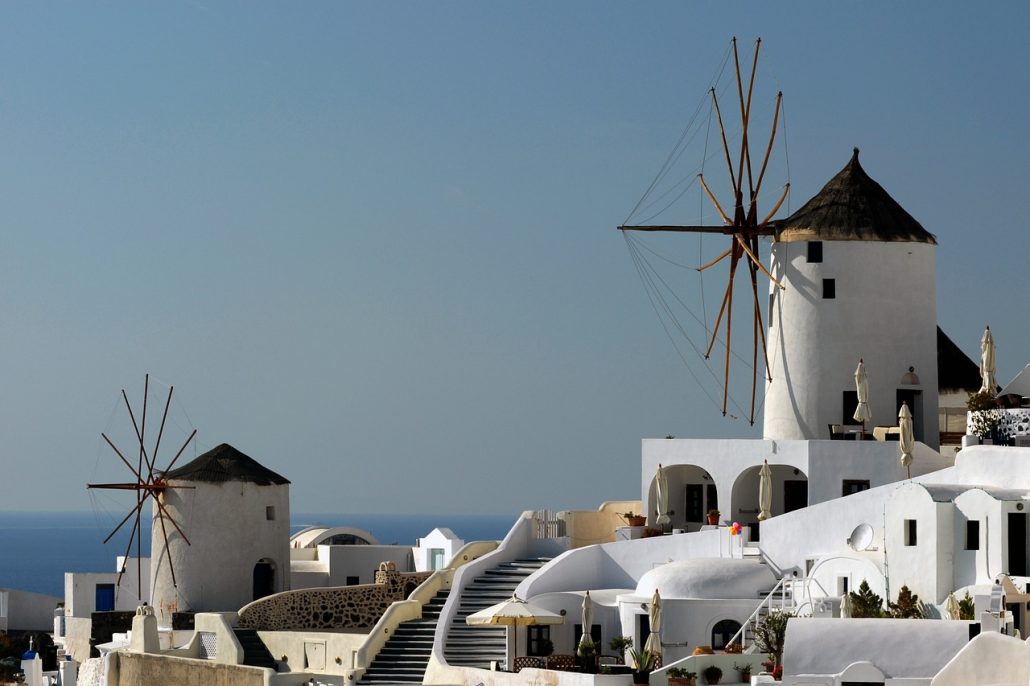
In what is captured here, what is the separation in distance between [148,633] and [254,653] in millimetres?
3236

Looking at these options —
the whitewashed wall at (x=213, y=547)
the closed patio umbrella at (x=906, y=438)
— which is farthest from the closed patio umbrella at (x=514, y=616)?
the whitewashed wall at (x=213, y=547)

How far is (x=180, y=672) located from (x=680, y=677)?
13.7 metres

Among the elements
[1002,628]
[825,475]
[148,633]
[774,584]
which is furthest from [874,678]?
[148,633]

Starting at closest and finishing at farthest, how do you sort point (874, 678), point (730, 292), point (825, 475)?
point (874, 678) < point (825, 475) < point (730, 292)

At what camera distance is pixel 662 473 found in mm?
41969

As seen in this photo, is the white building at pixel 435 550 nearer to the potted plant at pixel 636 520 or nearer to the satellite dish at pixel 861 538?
the potted plant at pixel 636 520

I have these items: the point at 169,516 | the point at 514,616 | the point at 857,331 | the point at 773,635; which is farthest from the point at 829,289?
the point at 169,516

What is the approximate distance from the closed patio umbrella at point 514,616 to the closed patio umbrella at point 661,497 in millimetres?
5261

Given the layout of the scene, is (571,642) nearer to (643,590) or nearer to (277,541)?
(643,590)

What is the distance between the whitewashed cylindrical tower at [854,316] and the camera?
138 feet

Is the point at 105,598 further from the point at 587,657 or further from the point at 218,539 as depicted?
the point at 587,657

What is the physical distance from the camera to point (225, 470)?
157 ft

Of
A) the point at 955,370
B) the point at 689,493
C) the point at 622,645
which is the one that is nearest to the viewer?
the point at 622,645

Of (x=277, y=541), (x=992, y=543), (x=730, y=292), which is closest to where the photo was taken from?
(x=992, y=543)
